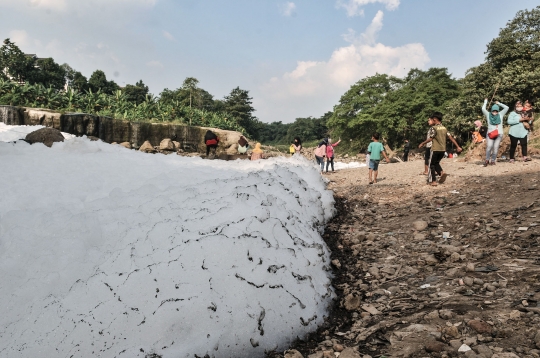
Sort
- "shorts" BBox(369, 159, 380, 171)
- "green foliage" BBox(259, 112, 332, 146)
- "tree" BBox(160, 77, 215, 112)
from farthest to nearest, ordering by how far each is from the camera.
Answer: "green foliage" BBox(259, 112, 332, 146) → "tree" BBox(160, 77, 215, 112) → "shorts" BBox(369, 159, 380, 171)

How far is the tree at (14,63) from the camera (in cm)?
4516

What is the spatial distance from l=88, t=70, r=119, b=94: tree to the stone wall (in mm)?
41976

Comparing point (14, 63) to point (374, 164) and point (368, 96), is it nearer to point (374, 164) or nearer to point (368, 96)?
point (368, 96)

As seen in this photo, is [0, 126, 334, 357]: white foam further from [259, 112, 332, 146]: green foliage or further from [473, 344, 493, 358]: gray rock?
[259, 112, 332, 146]: green foliage

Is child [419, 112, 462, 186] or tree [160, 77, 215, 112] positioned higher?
tree [160, 77, 215, 112]

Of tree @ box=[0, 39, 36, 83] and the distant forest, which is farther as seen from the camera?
tree @ box=[0, 39, 36, 83]

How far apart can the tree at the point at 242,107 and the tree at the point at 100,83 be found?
19.4 metres

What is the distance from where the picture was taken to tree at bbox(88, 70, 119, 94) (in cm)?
5588

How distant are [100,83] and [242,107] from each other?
80.4ft

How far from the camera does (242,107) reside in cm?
5947

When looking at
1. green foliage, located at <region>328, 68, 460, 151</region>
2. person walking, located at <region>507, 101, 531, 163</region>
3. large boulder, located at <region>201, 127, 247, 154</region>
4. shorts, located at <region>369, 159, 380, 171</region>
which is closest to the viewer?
person walking, located at <region>507, 101, 531, 163</region>

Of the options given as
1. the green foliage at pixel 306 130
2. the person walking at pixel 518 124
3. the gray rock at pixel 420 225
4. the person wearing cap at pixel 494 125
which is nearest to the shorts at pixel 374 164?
the person wearing cap at pixel 494 125

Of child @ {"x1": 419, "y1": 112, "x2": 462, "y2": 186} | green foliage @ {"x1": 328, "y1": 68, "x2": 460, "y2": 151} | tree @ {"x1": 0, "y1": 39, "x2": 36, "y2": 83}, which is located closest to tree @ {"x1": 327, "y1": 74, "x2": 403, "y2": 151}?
green foliage @ {"x1": 328, "y1": 68, "x2": 460, "y2": 151}

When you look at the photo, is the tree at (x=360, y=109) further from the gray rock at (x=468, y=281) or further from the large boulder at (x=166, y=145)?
the gray rock at (x=468, y=281)
